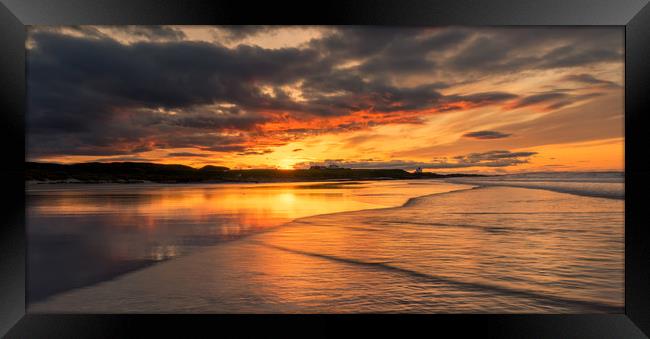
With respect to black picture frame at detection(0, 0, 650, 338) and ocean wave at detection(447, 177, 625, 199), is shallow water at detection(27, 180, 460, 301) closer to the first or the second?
black picture frame at detection(0, 0, 650, 338)

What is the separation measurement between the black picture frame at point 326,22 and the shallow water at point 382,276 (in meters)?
0.24

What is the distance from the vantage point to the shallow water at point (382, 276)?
4.58 metres

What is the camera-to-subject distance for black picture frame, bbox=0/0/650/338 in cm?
420

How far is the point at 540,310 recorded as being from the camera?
4.45 meters

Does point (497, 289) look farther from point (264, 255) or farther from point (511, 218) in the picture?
point (511, 218)

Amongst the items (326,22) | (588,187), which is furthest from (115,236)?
(588,187)

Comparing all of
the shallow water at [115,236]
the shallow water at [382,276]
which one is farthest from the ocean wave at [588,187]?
the shallow water at [115,236]

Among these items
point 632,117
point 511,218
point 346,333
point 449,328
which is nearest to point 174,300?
point 346,333

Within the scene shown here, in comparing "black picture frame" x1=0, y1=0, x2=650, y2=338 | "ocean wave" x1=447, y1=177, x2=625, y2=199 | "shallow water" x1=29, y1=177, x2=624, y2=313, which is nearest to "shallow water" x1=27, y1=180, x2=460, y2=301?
"shallow water" x1=29, y1=177, x2=624, y2=313

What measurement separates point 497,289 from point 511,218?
22.0ft

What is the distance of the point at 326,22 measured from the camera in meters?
4.61

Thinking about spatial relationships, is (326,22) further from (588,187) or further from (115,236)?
(588,187)

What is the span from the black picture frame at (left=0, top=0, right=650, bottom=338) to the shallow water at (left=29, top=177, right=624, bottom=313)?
0.24 metres

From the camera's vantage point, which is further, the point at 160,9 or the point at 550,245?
the point at 550,245
